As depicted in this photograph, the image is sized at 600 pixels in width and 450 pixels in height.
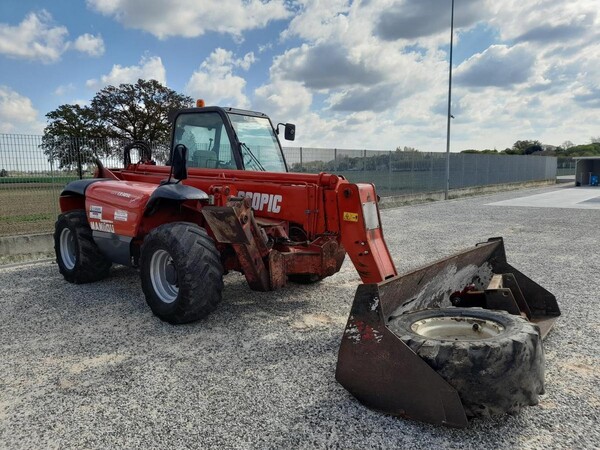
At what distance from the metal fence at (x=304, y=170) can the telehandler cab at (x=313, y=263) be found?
2.74m

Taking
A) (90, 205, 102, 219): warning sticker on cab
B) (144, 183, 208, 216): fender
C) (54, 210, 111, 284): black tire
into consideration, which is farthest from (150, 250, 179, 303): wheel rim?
(54, 210, 111, 284): black tire

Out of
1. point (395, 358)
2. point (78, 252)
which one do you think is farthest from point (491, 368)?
point (78, 252)

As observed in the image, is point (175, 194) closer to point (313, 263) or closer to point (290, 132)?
point (313, 263)

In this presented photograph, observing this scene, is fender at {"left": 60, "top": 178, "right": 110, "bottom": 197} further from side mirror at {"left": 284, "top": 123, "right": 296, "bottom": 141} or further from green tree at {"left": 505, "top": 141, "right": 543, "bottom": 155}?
green tree at {"left": 505, "top": 141, "right": 543, "bottom": 155}

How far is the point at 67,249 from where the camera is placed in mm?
6422

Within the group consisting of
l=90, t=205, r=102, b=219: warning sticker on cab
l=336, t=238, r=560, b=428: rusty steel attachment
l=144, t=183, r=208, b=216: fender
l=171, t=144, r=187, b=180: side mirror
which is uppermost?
l=171, t=144, r=187, b=180: side mirror

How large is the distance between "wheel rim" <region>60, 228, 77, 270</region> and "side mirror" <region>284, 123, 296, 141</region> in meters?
3.10

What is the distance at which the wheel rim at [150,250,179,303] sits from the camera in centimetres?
470

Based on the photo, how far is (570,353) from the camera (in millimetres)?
3836

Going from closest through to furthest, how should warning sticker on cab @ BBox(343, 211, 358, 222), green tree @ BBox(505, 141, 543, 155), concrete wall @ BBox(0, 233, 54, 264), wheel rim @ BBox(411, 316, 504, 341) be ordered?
wheel rim @ BBox(411, 316, 504, 341)
warning sticker on cab @ BBox(343, 211, 358, 222)
concrete wall @ BBox(0, 233, 54, 264)
green tree @ BBox(505, 141, 543, 155)

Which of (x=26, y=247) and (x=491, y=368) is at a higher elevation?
(x=491, y=368)

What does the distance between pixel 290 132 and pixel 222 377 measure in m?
3.82

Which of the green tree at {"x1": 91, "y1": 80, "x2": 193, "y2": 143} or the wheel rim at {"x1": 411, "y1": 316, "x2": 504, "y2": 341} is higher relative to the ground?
the green tree at {"x1": 91, "y1": 80, "x2": 193, "y2": 143}

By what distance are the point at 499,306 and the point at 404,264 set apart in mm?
3604
